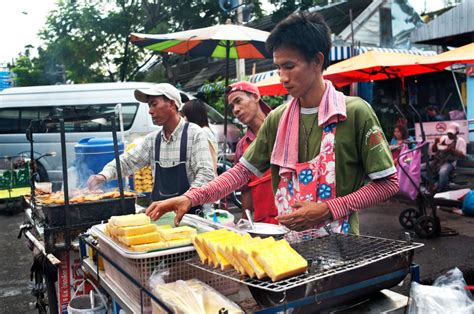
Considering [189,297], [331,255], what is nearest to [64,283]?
[189,297]

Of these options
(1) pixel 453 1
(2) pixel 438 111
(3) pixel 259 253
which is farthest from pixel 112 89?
(1) pixel 453 1

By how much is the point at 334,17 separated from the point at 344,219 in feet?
55.0

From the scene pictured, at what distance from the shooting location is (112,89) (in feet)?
36.5

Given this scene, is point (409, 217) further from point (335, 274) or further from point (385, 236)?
point (335, 274)

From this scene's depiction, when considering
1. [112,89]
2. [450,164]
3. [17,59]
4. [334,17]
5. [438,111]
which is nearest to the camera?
[450,164]

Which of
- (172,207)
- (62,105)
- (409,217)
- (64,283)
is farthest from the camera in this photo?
(62,105)

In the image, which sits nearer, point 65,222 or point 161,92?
point 65,222

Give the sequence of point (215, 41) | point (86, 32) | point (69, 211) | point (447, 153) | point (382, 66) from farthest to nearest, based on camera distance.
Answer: point (86, 32) → point (447, 153) → point (215, 41) → point (382, 66) → point (69, 211)

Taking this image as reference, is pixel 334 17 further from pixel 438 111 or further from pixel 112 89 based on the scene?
pixel 112 89

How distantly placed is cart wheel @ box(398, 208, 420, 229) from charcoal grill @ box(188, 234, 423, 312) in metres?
5.58

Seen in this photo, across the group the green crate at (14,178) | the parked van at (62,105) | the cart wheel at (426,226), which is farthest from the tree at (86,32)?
the cart wheel at (426,226)

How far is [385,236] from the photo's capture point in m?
6.62

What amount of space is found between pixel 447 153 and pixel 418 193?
256 cm

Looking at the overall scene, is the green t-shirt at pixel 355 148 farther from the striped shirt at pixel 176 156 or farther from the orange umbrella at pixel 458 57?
the orange umbrella at pixel 458 57
